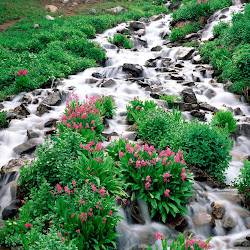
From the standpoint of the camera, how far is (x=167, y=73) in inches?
515

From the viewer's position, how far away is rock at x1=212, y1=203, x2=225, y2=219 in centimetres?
539

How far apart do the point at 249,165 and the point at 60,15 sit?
23247 mm

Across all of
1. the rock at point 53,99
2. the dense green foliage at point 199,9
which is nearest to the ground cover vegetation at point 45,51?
the rock at point 53,99

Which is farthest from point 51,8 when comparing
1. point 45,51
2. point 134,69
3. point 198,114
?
point 198,114

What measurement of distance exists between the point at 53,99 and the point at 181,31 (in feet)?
37.9

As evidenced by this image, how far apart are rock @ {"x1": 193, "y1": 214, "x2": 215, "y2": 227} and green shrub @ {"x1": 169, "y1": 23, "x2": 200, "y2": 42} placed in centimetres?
1483

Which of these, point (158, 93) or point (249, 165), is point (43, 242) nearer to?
point (249, 165)

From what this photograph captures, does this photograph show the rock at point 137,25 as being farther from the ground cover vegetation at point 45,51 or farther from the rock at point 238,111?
the rock at point 238,111

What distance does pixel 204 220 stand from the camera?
17.0 feet

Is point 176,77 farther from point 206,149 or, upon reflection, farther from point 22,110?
point 22,110

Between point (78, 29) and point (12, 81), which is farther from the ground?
point (78, 29)

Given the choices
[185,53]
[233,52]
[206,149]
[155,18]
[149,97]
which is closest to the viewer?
[206,149]

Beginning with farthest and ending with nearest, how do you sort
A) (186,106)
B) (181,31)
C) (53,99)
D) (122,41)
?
(122,41), (181,31), (53,99), (186,106)

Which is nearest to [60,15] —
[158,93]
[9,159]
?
[158,93]
